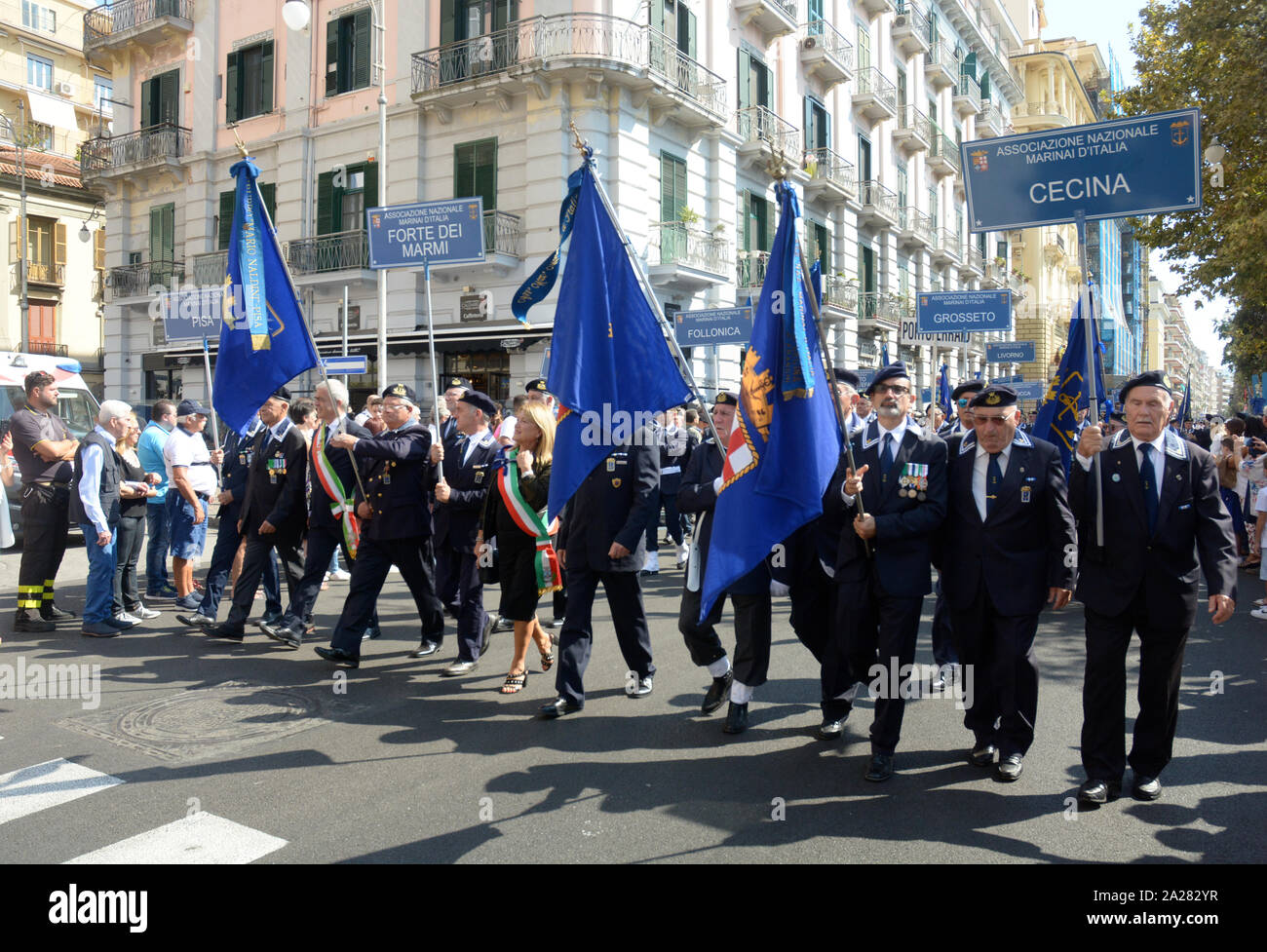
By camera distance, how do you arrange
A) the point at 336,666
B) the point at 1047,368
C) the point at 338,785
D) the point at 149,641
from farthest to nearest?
the point at 1047,368, the point at 149,641, the point at 336,666, the point at 338,785

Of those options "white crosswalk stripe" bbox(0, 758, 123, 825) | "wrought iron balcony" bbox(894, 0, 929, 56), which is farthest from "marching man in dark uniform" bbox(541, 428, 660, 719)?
"wrought iron balcony" bbox(894, 0, 929, 56)

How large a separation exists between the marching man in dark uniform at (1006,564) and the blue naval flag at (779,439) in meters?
0.79

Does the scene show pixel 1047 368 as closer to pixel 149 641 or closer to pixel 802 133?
pixel 802 133

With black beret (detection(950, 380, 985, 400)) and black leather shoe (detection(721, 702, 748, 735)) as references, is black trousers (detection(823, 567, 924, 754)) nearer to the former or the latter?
black leather shoe (detection(721, 702, 748, 735))

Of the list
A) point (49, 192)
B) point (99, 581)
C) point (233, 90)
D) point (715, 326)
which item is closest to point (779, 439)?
point (99, 581)

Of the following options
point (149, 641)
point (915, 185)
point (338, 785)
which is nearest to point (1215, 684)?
point (338, 785)

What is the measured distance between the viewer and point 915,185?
36.0 metres

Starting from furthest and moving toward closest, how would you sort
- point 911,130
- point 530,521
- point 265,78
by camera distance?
point 911,130, point 265,78, point 530,521

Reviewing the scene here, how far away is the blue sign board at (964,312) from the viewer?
50.0 feet

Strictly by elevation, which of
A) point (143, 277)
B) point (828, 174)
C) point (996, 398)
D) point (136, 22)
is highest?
point (136, 22)

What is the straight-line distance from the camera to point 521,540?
21.0 ft

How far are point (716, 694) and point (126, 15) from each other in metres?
30.0

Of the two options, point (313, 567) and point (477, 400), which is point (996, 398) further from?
point (313, 567)

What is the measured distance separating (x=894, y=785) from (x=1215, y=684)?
326 cm
